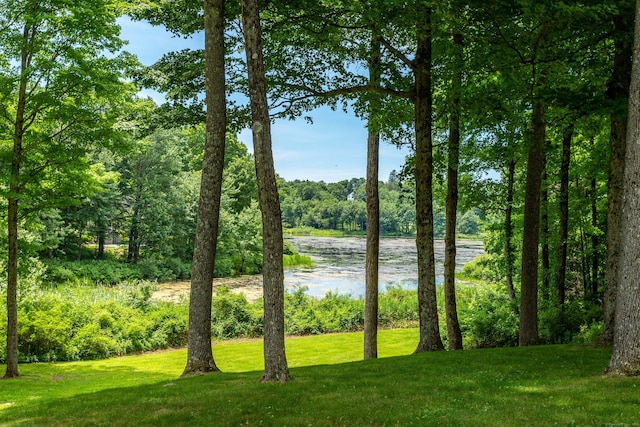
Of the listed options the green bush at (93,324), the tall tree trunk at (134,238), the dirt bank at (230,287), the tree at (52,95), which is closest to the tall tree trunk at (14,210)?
the tree at (52,95)

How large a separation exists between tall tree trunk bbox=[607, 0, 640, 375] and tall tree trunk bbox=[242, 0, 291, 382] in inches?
182

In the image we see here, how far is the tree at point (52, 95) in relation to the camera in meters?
11.8

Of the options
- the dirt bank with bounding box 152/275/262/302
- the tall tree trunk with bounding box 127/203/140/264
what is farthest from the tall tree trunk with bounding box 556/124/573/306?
the tall tree trunk with bounding box 127/203/140/264

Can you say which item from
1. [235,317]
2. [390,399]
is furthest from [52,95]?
[235,317]

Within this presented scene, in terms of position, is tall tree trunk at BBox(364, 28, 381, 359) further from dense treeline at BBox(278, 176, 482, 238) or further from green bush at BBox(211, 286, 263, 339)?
dense treeline at BBox(278, 176, 482, 238)

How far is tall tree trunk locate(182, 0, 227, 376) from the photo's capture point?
9.09 metres

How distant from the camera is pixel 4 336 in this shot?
50.4 ft

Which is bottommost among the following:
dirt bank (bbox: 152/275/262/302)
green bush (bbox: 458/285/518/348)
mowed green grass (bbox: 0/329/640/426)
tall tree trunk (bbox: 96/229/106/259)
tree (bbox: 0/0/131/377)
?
dirt bank (bbox: 152/275/262/302)

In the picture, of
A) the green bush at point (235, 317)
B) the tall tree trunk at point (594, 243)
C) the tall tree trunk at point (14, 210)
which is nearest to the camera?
the tall tree trunk at point (14, 210)

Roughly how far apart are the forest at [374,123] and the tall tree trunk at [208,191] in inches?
1.1

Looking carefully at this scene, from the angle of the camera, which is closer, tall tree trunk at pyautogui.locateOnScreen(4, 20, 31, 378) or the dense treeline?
tall tree trunk at pyautogui.locateOnScreen(4, 20, 31, 378)

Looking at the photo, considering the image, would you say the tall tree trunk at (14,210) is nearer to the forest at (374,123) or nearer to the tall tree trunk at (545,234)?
the forest at (374,123)

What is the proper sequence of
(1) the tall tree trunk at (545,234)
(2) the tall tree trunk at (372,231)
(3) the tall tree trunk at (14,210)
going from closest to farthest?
1. (3) the tall tree trunk at (14,210)
2. (2) the tall tree trunk at (372,231)
3. (1) the tall tree trunk at (545,234)

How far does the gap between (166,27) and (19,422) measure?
7.66 metres
